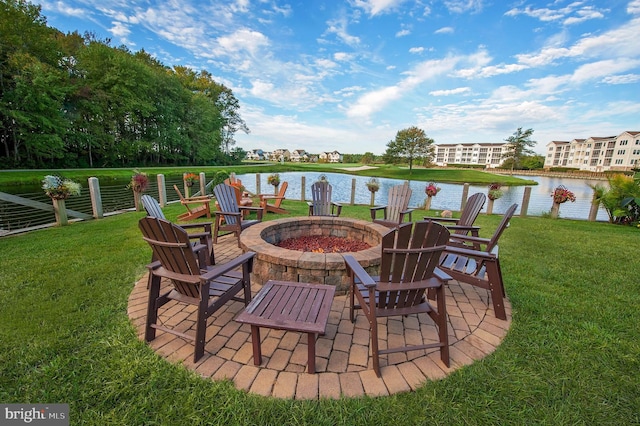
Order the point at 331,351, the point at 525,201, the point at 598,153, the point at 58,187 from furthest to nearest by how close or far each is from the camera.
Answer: the point at 598,153 → the point at 525,201 → the point at 58,187 → the point at 331,351

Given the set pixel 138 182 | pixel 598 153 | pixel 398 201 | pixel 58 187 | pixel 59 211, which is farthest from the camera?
pixel 598 153

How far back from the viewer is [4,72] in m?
14.6

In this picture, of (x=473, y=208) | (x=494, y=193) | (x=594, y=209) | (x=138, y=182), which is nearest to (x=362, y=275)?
(x=473, y=208)

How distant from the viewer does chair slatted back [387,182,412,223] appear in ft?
15.2

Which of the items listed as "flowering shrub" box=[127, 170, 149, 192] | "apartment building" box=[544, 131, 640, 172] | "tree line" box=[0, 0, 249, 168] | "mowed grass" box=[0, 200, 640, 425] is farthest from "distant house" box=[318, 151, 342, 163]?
"mowed grass" box=[0, 200, 640, 425]

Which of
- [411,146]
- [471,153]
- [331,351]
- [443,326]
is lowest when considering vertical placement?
[331,351]

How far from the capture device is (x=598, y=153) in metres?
44.3

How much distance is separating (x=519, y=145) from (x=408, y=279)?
52.8m

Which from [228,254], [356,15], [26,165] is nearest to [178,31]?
[356,15]

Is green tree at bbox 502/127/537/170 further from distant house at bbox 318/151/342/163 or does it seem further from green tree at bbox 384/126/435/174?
distant house at bbox 318/151/342/163

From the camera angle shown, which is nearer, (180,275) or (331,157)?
(180,275)

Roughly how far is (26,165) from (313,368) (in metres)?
25.8

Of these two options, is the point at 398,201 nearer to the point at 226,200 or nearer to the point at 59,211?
the point at 226,200

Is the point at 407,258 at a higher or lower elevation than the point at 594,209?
higher
